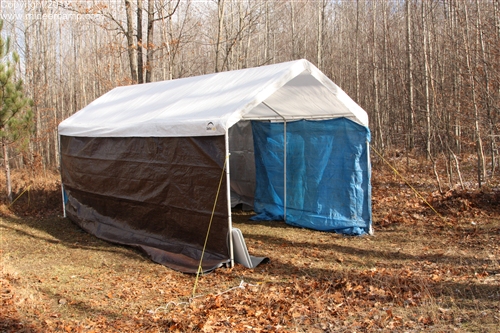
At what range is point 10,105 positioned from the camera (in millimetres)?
10609

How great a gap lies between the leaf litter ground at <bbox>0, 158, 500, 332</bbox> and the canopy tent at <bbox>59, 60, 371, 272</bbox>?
488 mm

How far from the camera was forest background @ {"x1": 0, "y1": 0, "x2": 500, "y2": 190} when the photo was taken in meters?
15.3

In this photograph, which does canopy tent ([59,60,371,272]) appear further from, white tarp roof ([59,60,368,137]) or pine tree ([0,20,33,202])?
pine tree ([0,20,33,202])

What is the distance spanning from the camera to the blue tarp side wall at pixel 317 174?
7.76m

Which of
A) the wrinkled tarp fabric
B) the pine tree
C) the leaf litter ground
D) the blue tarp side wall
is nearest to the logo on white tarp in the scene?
the leaf litter ground

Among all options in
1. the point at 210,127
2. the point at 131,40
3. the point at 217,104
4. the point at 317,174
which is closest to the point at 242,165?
the point at 317,174

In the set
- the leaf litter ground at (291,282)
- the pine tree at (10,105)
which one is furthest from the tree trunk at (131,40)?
the leaf litter ground at (291,282)

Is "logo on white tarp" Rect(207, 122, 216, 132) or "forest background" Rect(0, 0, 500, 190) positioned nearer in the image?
"logo on white tarp" Rect(207, 122, 216, 132)

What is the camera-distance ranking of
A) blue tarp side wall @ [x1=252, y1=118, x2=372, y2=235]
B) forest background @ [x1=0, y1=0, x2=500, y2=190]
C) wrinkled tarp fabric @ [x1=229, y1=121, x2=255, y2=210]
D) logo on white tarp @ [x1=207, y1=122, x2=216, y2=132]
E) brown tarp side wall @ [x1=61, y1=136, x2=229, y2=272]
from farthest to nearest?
forest background @ [x1=0, y1=0, x2=500, y2=190]
wrinkled tarp fabric @ [x1=229, y1=121, x2=255, y2=210]
blue tarp side wall @ [x1=252, y1=118, x2=372, y2=235]
brown tarp side wall @ [x1=61, y1=136, x2=229, y2=272]
logo on white tarp @ [x1=207, y1=122, x2=216, y2=132]

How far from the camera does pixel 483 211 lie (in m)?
8.34

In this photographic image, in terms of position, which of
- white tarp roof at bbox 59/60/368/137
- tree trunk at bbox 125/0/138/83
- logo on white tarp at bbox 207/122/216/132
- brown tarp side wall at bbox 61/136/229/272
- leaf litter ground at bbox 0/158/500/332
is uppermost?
tree trunk at bbox 125/0/138/83

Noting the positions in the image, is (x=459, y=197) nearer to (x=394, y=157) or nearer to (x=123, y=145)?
(x=123, y=145)

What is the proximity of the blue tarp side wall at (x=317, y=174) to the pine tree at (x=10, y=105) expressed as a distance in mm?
5893

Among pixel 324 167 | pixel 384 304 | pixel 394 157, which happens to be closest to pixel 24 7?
pixel 394 157
